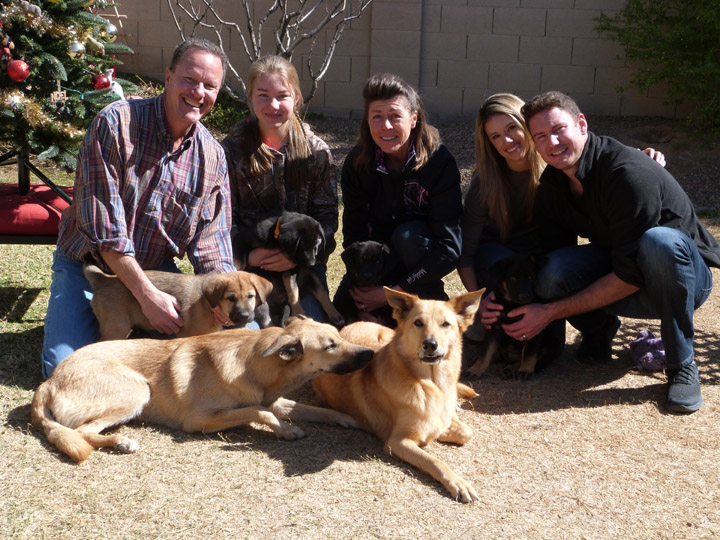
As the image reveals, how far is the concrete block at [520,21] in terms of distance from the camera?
11859 mm

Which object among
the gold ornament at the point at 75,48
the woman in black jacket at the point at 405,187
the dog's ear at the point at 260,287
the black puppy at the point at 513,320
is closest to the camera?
the dog's ear at the point at 260,287

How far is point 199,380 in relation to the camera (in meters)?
3.75

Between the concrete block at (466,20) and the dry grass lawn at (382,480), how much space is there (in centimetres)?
918

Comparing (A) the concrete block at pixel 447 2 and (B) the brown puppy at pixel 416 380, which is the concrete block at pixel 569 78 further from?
(B) the brown puppy at pixel 416 380

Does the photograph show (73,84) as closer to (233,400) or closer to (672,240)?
(233,400)

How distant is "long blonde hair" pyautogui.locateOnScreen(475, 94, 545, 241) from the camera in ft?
15.8

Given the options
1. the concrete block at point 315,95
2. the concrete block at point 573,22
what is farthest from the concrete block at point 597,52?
the concrete block at point 315,95

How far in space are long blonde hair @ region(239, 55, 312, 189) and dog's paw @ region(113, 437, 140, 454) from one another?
231 cm

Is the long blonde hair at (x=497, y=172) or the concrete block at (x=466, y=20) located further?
the concrete block at (x=466, y=20)

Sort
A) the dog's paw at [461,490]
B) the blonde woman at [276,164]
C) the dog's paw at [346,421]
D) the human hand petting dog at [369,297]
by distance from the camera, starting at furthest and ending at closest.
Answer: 1. the human hand petting dog at [369,297]
2. the blonde woman at [276,164]
3. the dog's paw at [346,421]
4. the dog's paw at [461,490]

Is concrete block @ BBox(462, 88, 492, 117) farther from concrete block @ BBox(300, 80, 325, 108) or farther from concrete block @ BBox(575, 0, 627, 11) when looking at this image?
concrete block @ BBox(300, 80, 325, 108)

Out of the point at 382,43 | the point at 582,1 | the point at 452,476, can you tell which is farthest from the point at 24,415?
the point at 582,1

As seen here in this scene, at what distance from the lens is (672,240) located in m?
4.10

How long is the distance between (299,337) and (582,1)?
34.1ft
